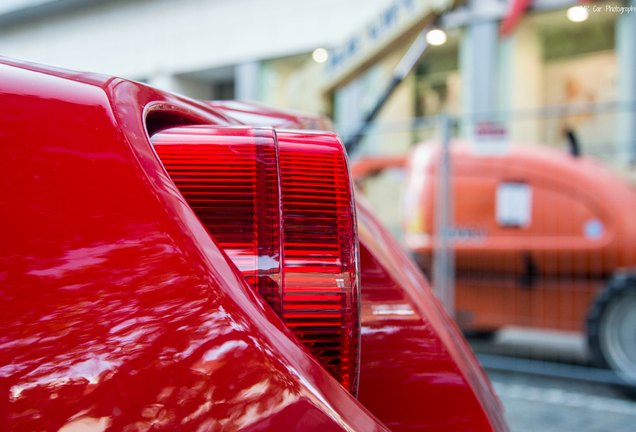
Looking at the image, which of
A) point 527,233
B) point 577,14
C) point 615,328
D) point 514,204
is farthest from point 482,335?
point 577,14

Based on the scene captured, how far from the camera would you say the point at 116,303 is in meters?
0.81

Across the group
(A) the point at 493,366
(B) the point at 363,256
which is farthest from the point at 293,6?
(B) the point at 363,256

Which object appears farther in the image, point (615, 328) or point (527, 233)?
point (527, 233)

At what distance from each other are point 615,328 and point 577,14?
730 cm

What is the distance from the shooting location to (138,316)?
0.81 metres

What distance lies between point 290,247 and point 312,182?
0.39 feet

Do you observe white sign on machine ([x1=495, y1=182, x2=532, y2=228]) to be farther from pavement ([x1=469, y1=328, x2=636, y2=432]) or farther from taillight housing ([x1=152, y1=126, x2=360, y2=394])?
taillight housing ([x1=152, y1=126, x2=360, y2=394])

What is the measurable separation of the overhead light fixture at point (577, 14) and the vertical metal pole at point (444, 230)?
251 inches

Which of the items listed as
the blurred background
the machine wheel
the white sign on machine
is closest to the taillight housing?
the blurred background

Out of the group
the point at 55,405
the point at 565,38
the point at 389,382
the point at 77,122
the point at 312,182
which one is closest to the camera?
the point at 55,405

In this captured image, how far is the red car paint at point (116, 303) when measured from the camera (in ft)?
2.50

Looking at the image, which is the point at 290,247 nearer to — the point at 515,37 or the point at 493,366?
the point at 493,366

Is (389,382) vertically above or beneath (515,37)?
beneath

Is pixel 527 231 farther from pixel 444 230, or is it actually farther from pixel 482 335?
pixel 482 335
